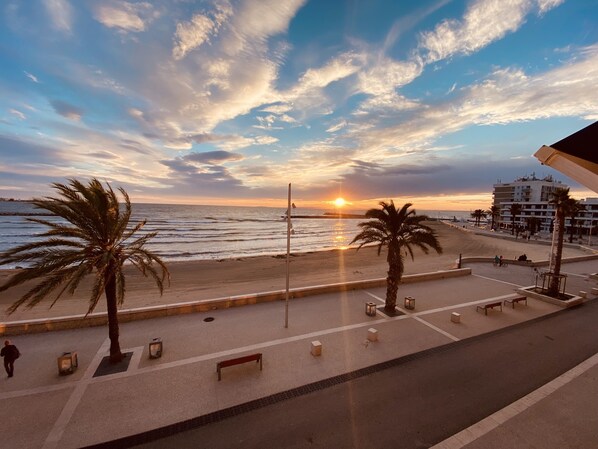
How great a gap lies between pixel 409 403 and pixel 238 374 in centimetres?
506

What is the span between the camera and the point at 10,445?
19.5ft

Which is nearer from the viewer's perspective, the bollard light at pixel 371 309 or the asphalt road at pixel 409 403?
the asphalt road at pixel 409 403

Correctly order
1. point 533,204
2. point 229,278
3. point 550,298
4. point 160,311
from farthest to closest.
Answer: point 533,204, point 229,278, point 550,298, point 160,311

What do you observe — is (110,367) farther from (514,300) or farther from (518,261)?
(518,261)

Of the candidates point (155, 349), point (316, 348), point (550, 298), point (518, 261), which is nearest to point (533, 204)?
point (518, 261)

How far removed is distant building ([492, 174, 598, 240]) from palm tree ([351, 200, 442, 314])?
78.6 metres

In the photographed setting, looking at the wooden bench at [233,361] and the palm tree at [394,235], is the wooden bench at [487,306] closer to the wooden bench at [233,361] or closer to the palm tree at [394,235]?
the palm tree at [394,235]

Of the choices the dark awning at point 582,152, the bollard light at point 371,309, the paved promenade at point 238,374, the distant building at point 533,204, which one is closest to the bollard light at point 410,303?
the paved promenade at point 238,374

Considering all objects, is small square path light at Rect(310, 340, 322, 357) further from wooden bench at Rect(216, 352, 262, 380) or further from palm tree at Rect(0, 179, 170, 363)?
palm tree at Rect(0, 179, 170, 363)

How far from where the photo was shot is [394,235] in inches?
540

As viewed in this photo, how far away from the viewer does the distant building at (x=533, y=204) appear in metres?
80.8

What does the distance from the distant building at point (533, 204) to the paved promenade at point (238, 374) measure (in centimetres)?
8138

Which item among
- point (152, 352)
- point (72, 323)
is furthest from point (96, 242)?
point (72, 323)

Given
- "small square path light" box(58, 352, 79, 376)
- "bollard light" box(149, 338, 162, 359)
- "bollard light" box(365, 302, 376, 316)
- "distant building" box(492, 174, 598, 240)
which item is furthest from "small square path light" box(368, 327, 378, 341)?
"distant building" box(492, 174, 598, 240)
